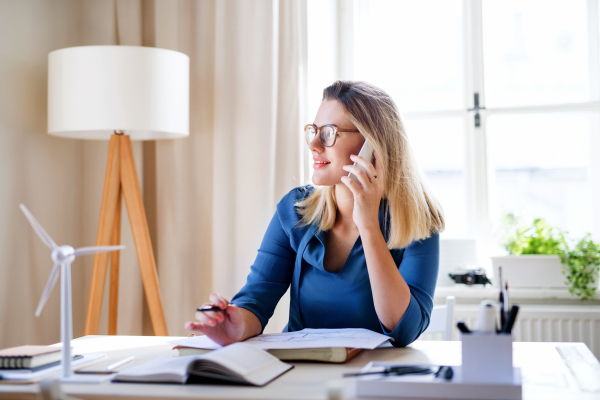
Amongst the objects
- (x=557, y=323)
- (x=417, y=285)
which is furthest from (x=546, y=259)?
(x=417, y=285)

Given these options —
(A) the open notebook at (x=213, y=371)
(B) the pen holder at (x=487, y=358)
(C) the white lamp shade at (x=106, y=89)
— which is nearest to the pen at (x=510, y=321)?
(B) the pen holder at (x=487, y=358)

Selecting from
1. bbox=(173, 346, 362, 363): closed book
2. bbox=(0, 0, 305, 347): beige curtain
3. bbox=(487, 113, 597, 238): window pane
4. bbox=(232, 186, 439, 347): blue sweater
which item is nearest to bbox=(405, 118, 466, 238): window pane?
bbox=(487, 113, 597, 238): window pane

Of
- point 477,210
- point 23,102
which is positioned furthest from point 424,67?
point 23,102

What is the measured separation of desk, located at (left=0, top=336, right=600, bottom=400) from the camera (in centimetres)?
83

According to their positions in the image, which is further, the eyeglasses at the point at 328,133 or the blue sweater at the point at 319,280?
the eyeglasses at the point at 328,133

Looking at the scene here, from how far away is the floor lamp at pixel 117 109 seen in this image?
2.00m

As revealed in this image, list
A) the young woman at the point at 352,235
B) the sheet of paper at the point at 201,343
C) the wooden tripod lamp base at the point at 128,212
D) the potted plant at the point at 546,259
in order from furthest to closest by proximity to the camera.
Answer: the potted plant at the point at 546,259, the wooden tripod lamp base at the point at 128,212, the young woman at the point at 352,235, the sheet of paper at the point at 201,343

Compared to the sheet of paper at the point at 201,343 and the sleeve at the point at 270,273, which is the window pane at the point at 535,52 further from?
the sheet of paper at the point at 201,343

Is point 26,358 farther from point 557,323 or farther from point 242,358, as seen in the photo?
point 557,323

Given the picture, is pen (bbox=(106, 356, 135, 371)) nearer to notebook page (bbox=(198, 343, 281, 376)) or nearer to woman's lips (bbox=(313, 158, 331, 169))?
notebook page (bbox=(198, 343, 281, 376))

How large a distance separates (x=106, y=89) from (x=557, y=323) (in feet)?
6.43

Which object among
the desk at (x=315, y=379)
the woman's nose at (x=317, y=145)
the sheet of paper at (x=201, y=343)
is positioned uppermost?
the woman's nose at (x=317, y=145)

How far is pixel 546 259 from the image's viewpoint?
2398mm

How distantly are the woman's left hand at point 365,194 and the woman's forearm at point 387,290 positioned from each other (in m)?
0.08
